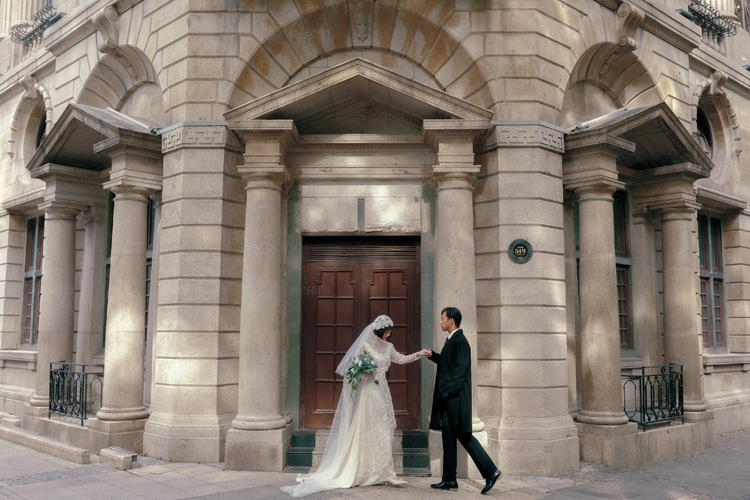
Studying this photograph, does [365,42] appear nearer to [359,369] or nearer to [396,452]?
[359,369]

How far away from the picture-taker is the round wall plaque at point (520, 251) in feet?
30.7

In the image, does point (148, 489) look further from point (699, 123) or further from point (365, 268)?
point (699, 123)

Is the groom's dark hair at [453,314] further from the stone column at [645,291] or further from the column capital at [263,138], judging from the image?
the stone column at [645,291]

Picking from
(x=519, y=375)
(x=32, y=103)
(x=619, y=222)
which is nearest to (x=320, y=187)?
(x=519, y=375)

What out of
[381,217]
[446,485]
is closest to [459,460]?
[446,485]

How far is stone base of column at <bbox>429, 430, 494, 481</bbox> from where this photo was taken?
856 centimetres

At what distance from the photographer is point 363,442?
26.0 ft

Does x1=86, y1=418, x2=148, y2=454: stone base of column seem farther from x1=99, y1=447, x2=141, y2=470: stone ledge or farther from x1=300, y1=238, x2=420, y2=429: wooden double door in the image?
x1=300, y1=238, x2=420, y2=429: wooden double door

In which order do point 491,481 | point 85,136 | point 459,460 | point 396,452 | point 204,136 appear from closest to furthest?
point 491,481 < point 459,460 < point 396,452 < point 204,136 < point 85,136

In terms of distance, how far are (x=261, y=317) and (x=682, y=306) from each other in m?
7.71

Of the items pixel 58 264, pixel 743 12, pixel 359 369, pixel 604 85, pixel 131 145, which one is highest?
pixel 743 12

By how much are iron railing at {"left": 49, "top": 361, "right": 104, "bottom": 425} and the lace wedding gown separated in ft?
16.9

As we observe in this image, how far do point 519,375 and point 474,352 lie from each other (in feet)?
2.68

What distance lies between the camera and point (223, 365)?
9539 millimetres
